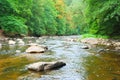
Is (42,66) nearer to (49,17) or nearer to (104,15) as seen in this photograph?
(104,15)

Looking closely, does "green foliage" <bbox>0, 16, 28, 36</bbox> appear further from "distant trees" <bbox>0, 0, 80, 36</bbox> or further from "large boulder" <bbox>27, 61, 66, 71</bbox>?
"large boulder" <bbox>27, 61, 66, 71</bbox>

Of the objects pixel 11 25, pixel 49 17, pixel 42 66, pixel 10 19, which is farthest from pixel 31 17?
pixel 42 66

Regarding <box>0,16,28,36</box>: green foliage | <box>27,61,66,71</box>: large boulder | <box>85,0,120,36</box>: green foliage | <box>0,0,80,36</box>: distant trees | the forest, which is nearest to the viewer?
<box>27,61,66,71</box>: large boulder

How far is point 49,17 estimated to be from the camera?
190ft

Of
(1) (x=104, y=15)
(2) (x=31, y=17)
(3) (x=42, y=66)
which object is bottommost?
(3) (x=42, y=66)

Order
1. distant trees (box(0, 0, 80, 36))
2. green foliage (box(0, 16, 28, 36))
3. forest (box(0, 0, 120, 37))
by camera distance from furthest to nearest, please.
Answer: distant trees (box(0, 0, 80, 36))
green foliage (box(0, 16, 28, 36))
forest (box(0, 0, 120, 37))

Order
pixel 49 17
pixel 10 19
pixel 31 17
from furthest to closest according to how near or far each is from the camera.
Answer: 1. pixel 49 17
2. pixel 31 17
3. pixel 10 19

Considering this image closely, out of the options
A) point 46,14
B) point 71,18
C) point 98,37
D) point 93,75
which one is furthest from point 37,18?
point 93,75

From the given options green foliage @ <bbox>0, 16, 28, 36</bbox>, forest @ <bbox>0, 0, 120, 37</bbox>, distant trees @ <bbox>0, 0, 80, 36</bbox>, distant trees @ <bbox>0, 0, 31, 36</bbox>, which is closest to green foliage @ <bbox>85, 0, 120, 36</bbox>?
forest @ <bbox>0, 0, 120, 37</bbox>

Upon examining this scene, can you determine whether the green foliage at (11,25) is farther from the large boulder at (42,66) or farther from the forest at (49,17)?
the large boulder at (42,66)

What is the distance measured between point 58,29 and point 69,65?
174 ft

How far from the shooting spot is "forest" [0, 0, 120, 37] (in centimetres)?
2356

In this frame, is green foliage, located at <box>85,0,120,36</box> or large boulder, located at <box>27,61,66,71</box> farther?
green foliage, located at <box>85,0,120,36</box>

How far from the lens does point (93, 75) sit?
1130 centimetres
